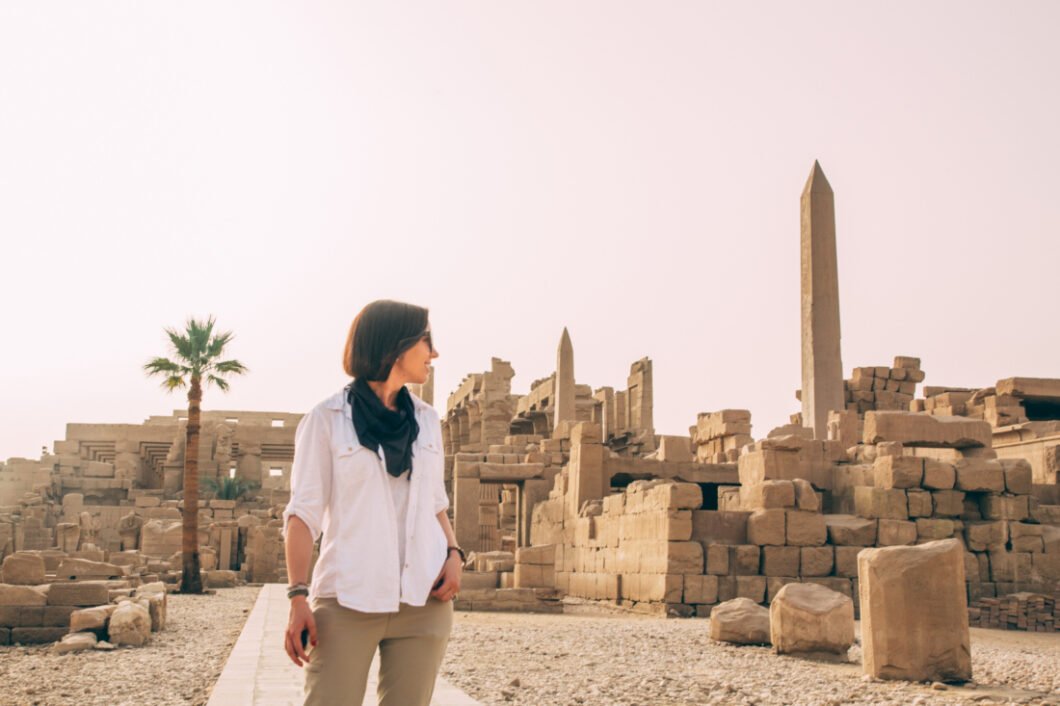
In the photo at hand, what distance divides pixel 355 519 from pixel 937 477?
42.9ft

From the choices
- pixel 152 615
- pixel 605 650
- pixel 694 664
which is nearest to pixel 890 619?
pixel 694 664

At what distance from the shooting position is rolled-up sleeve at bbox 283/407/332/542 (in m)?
2.97

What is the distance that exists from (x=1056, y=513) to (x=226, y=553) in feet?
60.9

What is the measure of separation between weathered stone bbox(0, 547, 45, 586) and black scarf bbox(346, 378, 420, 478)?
11.7m

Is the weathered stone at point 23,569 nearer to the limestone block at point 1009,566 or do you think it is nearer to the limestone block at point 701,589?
the limestone block at point 701,589

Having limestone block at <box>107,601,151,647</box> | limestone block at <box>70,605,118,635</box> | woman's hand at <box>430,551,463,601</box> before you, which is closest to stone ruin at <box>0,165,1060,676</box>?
limestone block at <box>70,605,118,635</box>

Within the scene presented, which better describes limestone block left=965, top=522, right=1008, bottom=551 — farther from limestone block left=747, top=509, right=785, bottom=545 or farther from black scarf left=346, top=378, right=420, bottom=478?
black scarf left=346, top=378, right=420, bottom=478

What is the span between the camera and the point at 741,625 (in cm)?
977

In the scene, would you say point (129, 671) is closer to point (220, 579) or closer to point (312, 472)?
point (312, 472)

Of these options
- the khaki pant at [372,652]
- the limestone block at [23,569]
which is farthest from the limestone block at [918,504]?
the khaki pant at [372,652]

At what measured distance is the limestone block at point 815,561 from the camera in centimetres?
1409

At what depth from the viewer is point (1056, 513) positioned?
14930 millimetres

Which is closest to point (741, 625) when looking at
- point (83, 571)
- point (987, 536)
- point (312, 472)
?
point (987, 536)

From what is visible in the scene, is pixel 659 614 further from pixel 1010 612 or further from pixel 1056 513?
pixel 1056 513
